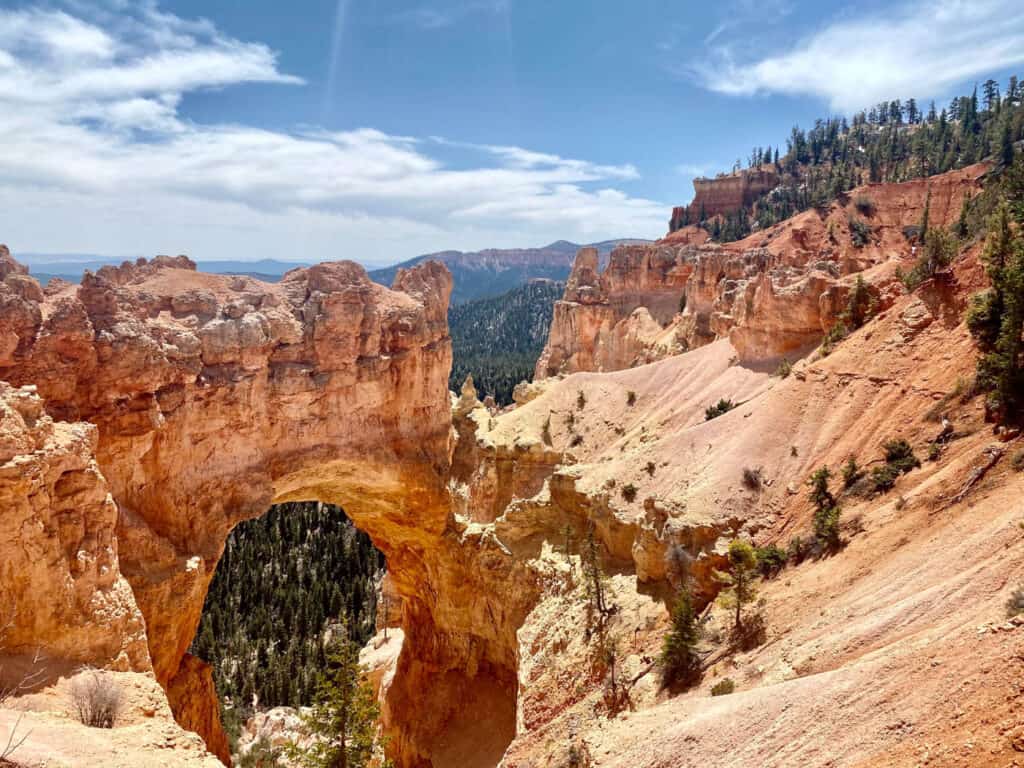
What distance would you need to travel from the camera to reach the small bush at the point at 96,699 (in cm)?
1719

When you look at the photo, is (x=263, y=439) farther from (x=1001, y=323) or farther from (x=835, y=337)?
(x=1001, y=323)

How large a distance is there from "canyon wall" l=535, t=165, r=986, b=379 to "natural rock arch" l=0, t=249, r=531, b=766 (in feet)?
82.6

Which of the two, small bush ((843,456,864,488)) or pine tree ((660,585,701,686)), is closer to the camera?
pine tree ((660,585,701,686))

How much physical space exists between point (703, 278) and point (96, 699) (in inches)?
2695

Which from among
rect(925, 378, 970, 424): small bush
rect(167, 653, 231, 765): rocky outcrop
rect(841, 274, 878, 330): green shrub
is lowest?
rect(167, 653, 231, 765): rocky outcrop

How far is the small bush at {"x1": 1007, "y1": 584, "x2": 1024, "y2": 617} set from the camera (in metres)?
12.3

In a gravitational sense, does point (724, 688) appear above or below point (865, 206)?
below

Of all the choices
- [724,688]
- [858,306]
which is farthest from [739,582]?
[858,306]

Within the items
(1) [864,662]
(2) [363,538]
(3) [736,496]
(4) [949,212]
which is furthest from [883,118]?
(1) [864,662]

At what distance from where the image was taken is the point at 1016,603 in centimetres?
1238

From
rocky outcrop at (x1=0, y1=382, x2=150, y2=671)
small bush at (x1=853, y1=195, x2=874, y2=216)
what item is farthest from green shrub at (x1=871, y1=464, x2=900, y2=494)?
small bush at (x1=853, y1=195, x2=874, y2=216)

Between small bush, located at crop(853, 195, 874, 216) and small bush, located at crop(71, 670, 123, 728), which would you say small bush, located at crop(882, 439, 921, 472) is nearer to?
small bush, located at crop(71, 670, 123, 728)

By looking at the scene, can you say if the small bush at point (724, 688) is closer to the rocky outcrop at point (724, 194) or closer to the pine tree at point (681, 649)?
the pine tree at point (681, 649)

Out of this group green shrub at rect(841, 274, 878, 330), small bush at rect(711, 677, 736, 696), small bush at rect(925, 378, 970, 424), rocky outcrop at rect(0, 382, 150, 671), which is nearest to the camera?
rocky outcrop at rect(0, 382, 150, 671)
